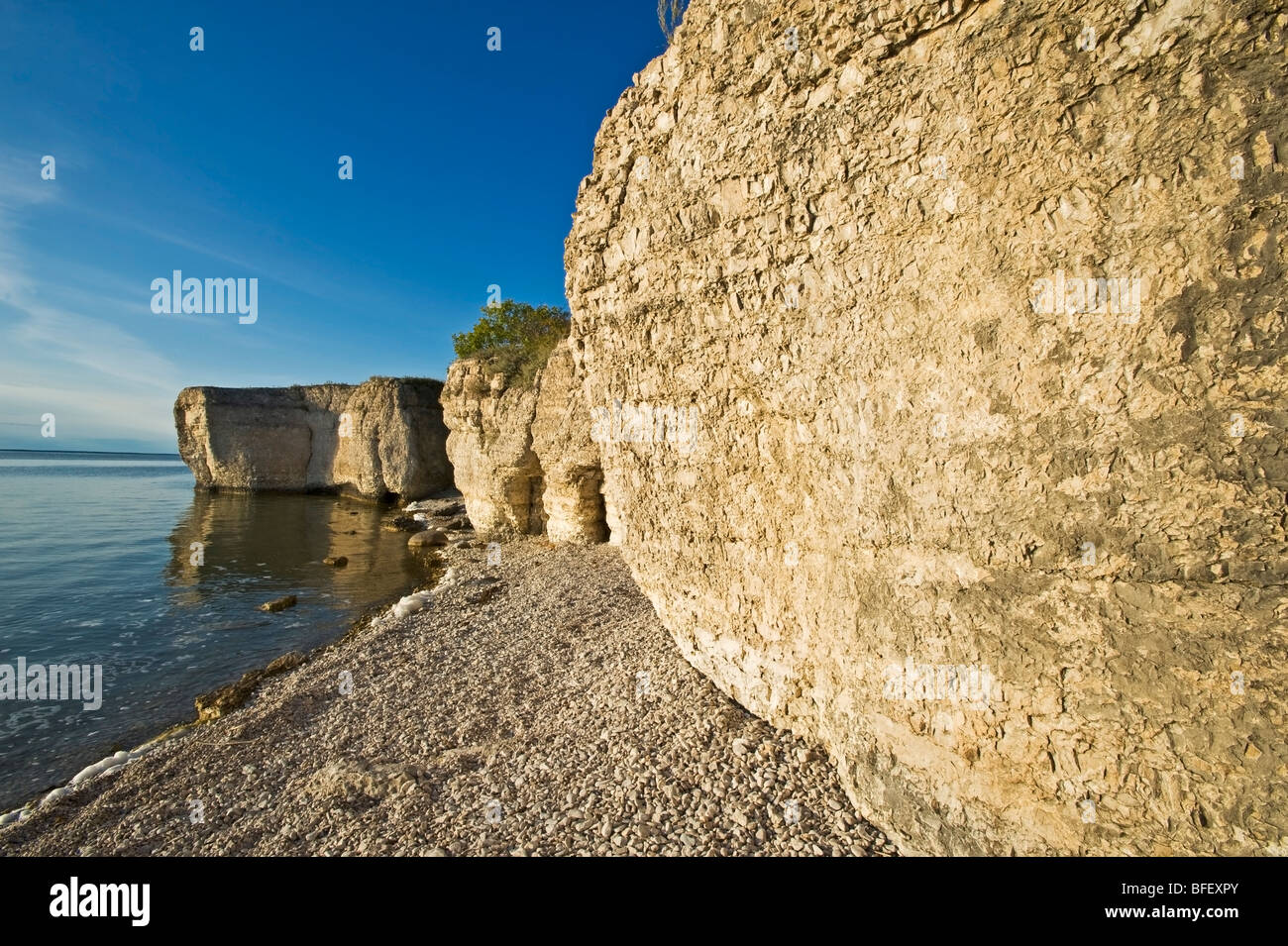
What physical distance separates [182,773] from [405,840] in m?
3.74

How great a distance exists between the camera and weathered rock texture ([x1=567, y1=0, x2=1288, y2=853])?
8.81ft

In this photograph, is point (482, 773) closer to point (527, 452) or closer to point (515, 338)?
point (527, 452)

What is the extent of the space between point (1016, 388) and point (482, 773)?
5.71 m

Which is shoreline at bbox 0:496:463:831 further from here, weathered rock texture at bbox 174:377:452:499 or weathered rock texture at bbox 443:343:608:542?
weathered rock texture at bbox 174:377:452:499

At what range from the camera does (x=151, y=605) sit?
13.4 meters

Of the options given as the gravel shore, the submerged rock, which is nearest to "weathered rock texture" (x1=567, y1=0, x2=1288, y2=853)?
the gravel shore

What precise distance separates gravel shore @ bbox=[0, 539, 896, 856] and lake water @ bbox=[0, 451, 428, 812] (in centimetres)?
151

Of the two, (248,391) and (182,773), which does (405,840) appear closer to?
(182,773)

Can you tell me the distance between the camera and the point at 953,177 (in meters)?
3.45

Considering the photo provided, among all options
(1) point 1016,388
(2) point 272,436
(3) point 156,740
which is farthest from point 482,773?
(2) point 272,436

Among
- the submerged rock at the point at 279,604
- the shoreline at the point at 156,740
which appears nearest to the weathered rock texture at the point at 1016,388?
the shoreline at the point at 156,740

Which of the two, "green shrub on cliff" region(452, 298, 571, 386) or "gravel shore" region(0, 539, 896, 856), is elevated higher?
"green shrub on cliff" region(452, 298, 571, 386)
